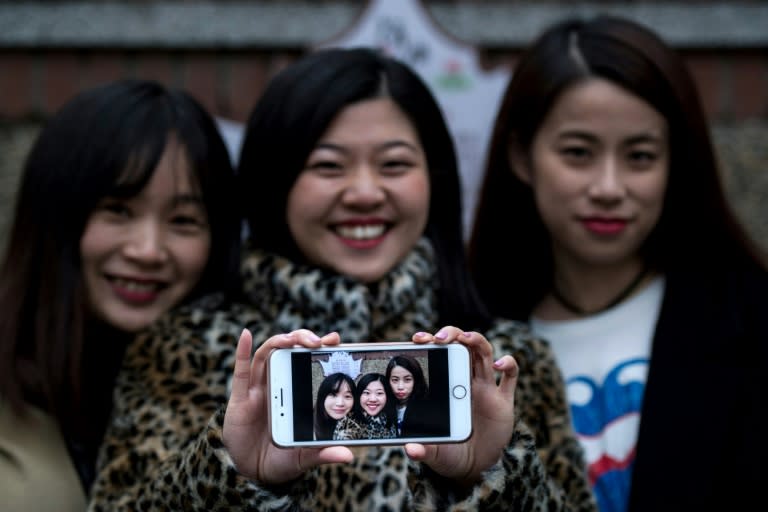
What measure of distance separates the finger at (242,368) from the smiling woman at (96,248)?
0.74 metres

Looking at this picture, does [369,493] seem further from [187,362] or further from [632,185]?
[632,185]

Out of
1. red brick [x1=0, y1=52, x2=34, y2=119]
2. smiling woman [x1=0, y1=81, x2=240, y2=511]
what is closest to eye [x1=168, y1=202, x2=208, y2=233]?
smiling woman [x1=0, y1=81, x2=240, y2=511]

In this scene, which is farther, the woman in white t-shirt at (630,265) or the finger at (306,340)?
the woman in white t-shirt at (630,265)

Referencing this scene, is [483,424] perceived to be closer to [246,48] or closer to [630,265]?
[630,265]

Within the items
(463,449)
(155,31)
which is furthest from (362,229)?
(155,31)

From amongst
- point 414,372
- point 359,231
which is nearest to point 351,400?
point 414,372

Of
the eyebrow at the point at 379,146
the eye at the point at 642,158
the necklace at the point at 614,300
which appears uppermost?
the eye at the point at 642,158

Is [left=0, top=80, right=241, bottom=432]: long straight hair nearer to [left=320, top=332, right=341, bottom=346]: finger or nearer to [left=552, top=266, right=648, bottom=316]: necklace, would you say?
[left=320, top=332, right=341, bottom=346]: finger

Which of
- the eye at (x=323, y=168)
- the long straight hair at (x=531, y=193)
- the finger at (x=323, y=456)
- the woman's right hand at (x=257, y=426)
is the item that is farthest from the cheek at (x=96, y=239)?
the long straight hair at (x=531, y=193)

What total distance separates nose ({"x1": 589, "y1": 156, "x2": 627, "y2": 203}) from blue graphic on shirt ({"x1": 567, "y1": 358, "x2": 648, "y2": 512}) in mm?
433

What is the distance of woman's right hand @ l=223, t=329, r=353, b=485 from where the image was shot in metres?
1.73

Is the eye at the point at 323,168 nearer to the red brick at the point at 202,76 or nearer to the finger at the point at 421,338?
the finger at the point at 421,338

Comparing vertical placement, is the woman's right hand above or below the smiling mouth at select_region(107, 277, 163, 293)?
below

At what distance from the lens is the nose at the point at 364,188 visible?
2.24m
